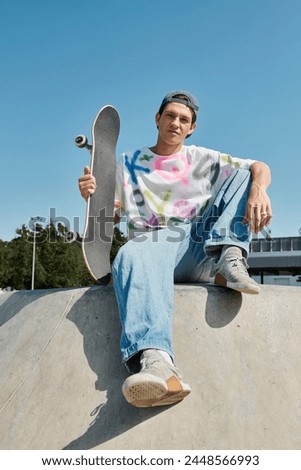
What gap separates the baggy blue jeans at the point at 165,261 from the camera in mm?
2951

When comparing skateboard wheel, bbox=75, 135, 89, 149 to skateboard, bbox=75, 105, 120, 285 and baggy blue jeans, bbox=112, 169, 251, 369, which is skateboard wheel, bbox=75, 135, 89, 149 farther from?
baggy blue jeans, bbox=112, 169, 251, 369

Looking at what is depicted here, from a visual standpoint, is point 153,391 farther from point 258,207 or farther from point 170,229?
A: point 258,207

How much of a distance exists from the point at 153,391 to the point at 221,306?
0.99 metres

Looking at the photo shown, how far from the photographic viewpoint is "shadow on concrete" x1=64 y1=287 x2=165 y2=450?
2799 mm

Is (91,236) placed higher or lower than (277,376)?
higher

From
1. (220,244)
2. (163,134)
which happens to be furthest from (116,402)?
(163,134)

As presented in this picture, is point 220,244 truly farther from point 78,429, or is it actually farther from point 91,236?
point 78,429

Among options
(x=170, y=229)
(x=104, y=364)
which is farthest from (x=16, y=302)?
(x=170, y=229)

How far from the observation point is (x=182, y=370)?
10.2 feet

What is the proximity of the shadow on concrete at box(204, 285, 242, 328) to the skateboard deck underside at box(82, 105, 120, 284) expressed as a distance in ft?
3.16

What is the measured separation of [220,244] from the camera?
11.1ft

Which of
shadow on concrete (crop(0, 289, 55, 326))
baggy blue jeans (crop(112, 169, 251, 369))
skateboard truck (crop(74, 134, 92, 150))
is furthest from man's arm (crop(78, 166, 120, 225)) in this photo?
shadow on concrete (crop(0, 289, 55, 326))

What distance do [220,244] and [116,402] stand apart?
126 centimetres

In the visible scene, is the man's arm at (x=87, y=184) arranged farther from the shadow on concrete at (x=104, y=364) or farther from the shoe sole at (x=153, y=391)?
the shoe sole at (x=153, y=391)
